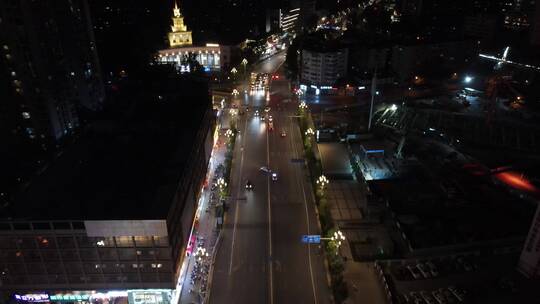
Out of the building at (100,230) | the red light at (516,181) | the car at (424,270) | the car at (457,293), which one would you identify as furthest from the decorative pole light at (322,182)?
the red light at (516,181)

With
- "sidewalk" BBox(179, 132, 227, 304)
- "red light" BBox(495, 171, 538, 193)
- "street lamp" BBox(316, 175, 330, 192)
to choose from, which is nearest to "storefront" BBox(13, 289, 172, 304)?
"sidewalk" BBox(179, 132, 227, 304)

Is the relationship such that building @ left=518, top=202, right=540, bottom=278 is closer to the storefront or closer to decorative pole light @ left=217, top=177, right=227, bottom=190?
decorative pole light @ left=217, top=177, right=227, bottom=190

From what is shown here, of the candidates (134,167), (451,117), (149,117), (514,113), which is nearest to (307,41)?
(451,117)

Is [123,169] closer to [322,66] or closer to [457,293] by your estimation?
[457,293]

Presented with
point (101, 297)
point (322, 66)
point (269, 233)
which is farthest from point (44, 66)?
point (322, 66)

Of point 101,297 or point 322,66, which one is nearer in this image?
point 101,297

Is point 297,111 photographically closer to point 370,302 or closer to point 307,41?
point 307,41

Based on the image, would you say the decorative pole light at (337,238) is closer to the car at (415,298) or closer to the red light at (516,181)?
the car at (415,298)
